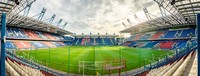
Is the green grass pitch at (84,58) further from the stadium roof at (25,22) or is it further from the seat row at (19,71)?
the stadium roof at (25,22)

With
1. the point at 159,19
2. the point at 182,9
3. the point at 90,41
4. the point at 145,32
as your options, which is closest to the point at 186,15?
the point at 182,9

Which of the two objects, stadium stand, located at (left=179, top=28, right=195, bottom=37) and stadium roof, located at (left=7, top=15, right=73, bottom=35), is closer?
stadium roof, located at (left=7, top=15, right=73, bottom=35)

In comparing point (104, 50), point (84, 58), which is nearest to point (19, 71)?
point (84, 58)

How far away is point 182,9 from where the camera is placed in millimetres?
31547

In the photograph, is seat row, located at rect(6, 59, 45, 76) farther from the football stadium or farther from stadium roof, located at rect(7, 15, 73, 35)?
stadium roof, located at rect(7, 15, 73, 35)

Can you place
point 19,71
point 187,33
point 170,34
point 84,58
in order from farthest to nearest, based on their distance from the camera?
point 170,34 → point 187,33 → point 84,58 → point 19,71

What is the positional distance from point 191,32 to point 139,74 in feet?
114

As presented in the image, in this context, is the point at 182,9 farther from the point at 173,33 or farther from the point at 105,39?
the point at 105,39

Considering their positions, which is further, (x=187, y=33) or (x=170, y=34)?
(x=170, y=34)

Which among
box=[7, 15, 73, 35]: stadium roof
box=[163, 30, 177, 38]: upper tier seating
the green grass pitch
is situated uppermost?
box=[7, 15, 73, 35]: stadium roof

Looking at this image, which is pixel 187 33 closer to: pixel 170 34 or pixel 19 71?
pixel 170 34

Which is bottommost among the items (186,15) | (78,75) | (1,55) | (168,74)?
(78,75)

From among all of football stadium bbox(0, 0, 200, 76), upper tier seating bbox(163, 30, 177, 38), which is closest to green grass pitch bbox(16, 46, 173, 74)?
football stadium bbox(0, 0, 200, 76)

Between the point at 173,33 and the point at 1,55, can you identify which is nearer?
the point at 1,55
